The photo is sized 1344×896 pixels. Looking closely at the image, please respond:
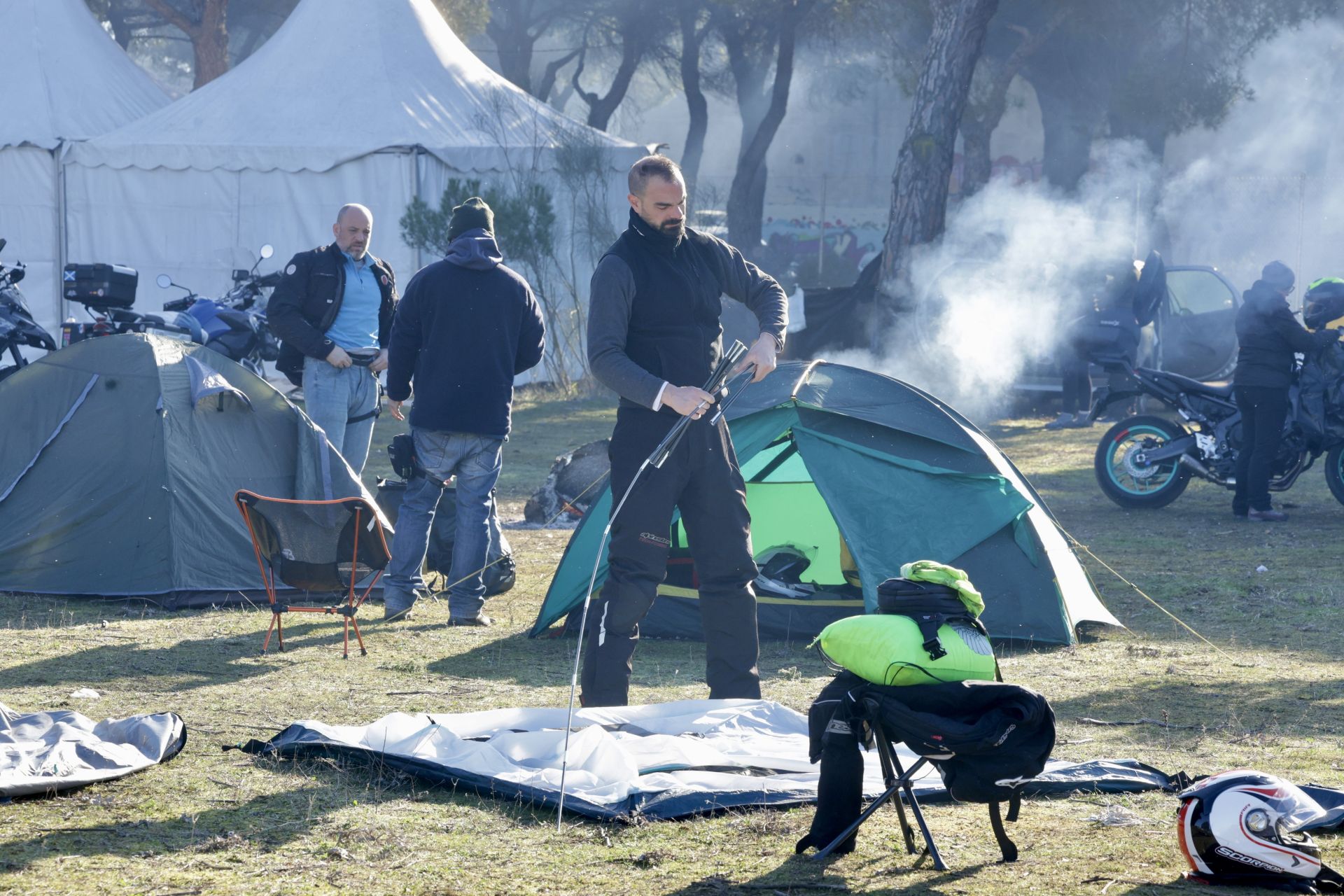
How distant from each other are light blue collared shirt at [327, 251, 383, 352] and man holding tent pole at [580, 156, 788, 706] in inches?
118

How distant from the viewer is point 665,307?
4820mm

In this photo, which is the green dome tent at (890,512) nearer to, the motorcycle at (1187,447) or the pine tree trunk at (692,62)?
the motorcycle at (1187,447)

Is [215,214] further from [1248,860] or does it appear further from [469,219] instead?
[1248,860]

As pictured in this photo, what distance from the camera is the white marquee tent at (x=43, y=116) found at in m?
16.9

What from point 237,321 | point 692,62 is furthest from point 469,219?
point 692,62

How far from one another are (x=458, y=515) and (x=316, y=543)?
693 millimetres

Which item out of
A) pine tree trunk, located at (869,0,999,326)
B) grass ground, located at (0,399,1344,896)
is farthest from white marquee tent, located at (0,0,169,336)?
grass ground, located at (0,399,1344,896)

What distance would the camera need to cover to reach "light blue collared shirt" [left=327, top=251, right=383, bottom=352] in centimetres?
752

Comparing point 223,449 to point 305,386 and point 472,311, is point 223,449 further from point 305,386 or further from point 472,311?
point 472,311

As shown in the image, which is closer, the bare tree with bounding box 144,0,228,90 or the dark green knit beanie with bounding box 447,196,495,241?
the dark green knit beanie with bounding box 447,196,495,241

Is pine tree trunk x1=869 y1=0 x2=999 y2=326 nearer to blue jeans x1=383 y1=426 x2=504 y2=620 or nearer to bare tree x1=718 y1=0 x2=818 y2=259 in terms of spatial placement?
bare tree x1=718 y1=0 x2=818 y2=259

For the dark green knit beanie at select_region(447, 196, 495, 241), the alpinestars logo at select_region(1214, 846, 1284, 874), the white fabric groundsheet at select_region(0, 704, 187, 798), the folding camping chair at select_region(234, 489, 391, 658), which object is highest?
the dark green knit beanie at select_region(447, 196, 495, 241)

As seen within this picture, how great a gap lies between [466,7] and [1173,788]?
21.7 meters

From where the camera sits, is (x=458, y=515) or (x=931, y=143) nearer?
(x=458, y=515)
